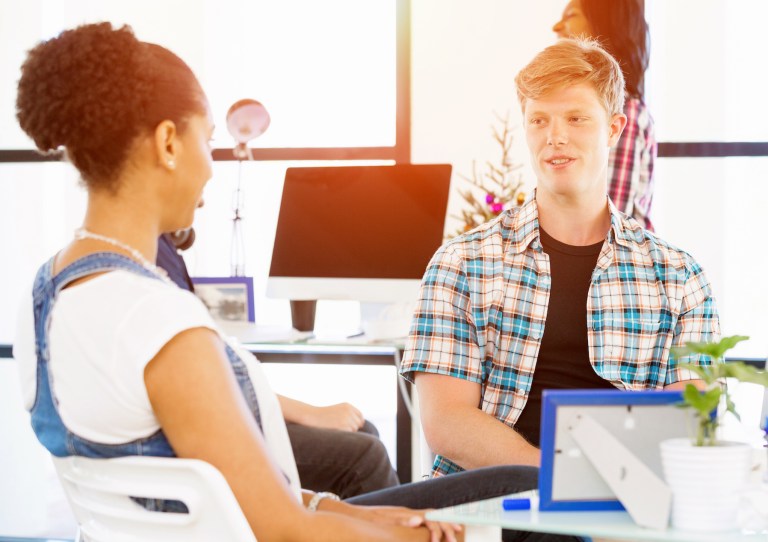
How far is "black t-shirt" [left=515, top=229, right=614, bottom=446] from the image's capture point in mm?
2027

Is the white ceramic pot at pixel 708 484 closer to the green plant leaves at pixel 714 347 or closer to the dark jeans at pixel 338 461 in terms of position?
the green plant leaves at pixel 714 347

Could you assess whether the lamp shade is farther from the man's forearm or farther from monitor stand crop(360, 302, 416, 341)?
the man's forearm

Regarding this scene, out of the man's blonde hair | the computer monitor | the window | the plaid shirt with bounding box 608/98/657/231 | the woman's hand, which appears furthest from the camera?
the window

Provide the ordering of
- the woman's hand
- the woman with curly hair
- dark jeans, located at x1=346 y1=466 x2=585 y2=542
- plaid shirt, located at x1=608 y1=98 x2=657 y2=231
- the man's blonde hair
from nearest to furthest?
the woman with curly hair
the woman's hand
dark jeans, located at x1=346 y1=466 x2=585 y2=542
the man's blonde hair
plaid shirt, located at x1=608 y1=98 x2=657 y2=231

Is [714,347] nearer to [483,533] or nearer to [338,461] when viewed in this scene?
[483,533]

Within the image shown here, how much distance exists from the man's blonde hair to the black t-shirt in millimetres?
382

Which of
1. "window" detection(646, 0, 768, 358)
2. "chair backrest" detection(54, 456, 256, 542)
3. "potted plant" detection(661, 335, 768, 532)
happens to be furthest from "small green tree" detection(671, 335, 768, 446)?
"window" detection(646, 0, 768, 358)

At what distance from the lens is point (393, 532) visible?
1288 millimetres

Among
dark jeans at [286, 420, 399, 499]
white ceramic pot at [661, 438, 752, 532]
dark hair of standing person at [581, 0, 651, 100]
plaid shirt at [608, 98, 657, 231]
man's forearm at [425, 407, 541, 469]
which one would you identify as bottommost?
dark jeans at [286, 420, 399, 499]

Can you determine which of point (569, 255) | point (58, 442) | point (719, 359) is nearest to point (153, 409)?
point (58, 442)

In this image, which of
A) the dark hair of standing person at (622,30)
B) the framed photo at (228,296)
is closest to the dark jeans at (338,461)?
the framed photo at (228,296)

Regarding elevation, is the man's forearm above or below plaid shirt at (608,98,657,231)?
below

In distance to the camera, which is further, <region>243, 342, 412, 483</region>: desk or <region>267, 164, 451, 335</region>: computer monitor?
<region>267, 164, 451, 335</region>: computer monitor

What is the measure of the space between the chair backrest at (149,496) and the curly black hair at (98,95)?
0.38 meters
